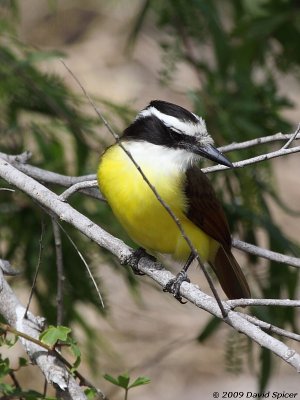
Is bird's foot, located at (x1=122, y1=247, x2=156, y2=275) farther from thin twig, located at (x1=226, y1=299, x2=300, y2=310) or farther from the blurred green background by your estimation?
thin twig, located at (x1=226, y1=299, x2=300, y2=310)

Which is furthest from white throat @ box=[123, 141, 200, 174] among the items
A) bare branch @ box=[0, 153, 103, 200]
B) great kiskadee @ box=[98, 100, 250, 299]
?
bare branch @ box=[0, 153, 103, 200]

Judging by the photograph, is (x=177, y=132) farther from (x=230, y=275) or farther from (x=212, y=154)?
(x=230, y=275)

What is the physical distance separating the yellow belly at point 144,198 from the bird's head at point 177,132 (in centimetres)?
11

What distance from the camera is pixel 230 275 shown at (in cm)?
407

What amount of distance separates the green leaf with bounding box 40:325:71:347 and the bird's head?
1056mm

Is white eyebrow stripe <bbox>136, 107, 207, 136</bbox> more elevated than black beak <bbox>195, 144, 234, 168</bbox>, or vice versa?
white eyebrow stripe <bbox>136, 107, 207, 136</bbox>

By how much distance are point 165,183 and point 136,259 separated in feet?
1.00

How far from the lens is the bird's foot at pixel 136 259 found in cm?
304

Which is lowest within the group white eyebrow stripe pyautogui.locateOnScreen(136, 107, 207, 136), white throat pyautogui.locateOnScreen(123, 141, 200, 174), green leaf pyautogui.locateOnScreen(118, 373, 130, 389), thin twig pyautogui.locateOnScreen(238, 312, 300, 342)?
green leaf pyautogui.locateOnScreen(118, 373, 130, 389)

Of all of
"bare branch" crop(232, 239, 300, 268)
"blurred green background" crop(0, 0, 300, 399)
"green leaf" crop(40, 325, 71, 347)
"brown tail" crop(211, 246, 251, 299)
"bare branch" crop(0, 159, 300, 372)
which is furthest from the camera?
"blurred green background" crop(0, 0, 300, 399)

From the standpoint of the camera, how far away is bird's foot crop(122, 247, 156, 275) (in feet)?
9.97

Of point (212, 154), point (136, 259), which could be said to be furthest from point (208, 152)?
point (136, 259)

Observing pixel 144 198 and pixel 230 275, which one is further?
pixel 230 275

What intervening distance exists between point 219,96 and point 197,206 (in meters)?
1.27
